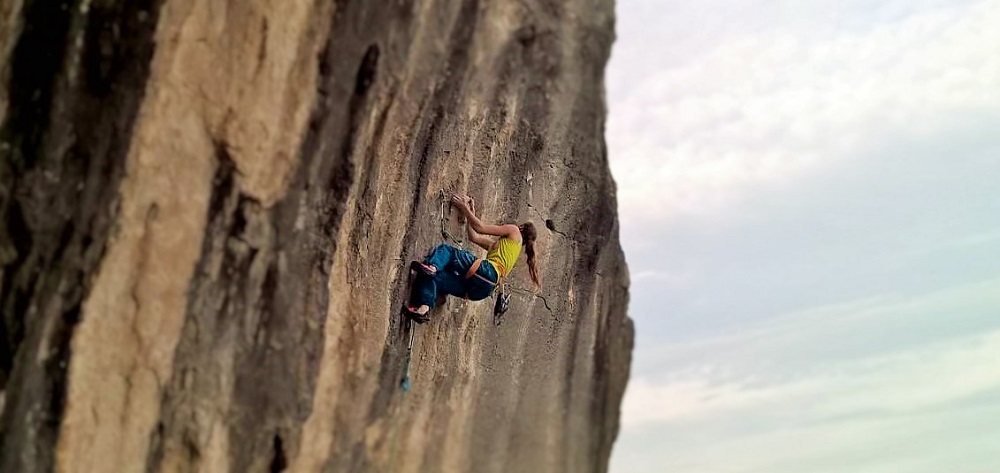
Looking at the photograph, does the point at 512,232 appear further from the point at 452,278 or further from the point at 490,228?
the point at 452,278

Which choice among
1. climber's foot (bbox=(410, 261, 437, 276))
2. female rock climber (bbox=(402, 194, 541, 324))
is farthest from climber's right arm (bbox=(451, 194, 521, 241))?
climber's foot (bbox=(410, 261, 437, 276))

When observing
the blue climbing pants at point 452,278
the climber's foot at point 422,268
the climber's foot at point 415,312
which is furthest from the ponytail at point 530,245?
the climber's foot at point 415,312

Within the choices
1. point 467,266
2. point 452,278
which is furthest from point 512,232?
point 452,278

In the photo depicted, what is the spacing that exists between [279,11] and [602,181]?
11.0 feet

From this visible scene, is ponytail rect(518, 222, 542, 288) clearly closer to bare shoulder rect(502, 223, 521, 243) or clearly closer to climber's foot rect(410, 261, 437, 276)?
bare shoulder rect(502, 223, 521, 243)

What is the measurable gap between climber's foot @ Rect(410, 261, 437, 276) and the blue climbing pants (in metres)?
0.04

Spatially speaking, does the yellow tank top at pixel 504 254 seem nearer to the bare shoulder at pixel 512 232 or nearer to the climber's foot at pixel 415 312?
the bare shoulder at pixel 512 232

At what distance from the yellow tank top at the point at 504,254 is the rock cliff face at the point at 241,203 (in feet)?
1.61

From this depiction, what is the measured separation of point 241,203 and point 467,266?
6.93 ft

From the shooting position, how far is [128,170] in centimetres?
323

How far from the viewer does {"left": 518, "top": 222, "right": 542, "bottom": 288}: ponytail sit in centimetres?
590

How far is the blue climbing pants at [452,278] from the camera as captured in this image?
208 inches

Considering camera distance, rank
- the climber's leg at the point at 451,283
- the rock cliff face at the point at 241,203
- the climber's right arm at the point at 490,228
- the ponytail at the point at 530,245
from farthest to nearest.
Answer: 1. the ponytail at the point at 530,245
2. the climber's right arm at the point at 490,228
3. the climber's leg at the point at 451,283
4. the rock cliff face at the point at 241,203

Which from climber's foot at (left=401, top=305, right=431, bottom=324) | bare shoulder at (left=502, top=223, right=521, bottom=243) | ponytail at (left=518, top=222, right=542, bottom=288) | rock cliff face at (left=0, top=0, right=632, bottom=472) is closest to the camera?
rock cliff face at (left=0, top=0, right=632, bottom=472)
